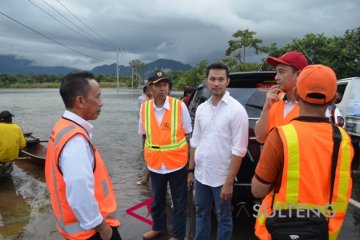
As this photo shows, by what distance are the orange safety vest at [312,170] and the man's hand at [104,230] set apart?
101cm

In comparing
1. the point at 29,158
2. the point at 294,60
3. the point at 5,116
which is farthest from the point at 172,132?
the point at 29,158

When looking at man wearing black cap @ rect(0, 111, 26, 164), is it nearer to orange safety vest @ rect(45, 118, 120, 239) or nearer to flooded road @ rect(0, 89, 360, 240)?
flooded road @ rect(0, 89, 360, 240)

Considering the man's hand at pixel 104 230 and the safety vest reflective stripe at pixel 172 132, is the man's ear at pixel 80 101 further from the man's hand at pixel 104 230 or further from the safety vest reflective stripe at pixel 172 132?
the safety vest reflective stripe at pixel 172 132

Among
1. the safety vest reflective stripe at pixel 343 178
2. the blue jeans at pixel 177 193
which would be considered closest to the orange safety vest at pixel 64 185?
the safety vest reflective stripe at pixel 343 178

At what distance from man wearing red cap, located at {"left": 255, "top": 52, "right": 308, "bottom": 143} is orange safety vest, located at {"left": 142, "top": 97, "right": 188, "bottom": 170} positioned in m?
1.27

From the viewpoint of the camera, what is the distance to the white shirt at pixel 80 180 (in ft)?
6.38

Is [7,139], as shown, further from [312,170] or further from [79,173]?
[312,170]

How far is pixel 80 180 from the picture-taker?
1.94 metres

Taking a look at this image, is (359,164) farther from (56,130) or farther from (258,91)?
(56,130)

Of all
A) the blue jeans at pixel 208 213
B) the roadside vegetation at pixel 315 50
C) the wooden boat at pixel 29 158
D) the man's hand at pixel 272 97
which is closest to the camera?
the man's hand at pixel 272 97

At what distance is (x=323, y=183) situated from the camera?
1.78 m

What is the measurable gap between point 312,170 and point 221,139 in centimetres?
144

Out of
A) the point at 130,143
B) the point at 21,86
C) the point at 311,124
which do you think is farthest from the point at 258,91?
the point at 21,86

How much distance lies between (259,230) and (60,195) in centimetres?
118
